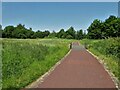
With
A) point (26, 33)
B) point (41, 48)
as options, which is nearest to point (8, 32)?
point (26, 33)

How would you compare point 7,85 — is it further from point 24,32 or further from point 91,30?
point 24,32

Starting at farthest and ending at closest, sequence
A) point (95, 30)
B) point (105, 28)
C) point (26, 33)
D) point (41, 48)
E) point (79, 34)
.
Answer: point (79, 34), point (26, 33), point (95, 30), point (105, 28), point (41, 48)

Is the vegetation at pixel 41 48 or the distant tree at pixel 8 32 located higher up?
the distant tree at pixel 8 32

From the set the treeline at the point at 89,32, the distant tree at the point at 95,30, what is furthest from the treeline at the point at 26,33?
the distant tree at the point at 95,30

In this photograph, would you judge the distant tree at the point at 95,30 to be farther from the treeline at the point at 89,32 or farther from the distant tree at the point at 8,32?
the distant tree at the point at 8,32

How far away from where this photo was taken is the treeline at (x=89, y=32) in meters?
101

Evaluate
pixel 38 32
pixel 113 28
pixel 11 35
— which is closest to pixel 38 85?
pixel 113 28

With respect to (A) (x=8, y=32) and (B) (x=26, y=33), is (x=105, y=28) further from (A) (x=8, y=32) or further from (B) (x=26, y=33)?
(A) (x=8, y=32)

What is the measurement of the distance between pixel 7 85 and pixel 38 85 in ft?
4.13

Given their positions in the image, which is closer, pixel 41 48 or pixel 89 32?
pixel 41 48

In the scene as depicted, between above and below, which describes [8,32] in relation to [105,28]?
below

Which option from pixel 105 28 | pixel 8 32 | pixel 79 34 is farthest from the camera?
pixel 79 34

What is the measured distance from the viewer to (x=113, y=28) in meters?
100

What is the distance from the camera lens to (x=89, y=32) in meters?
118
